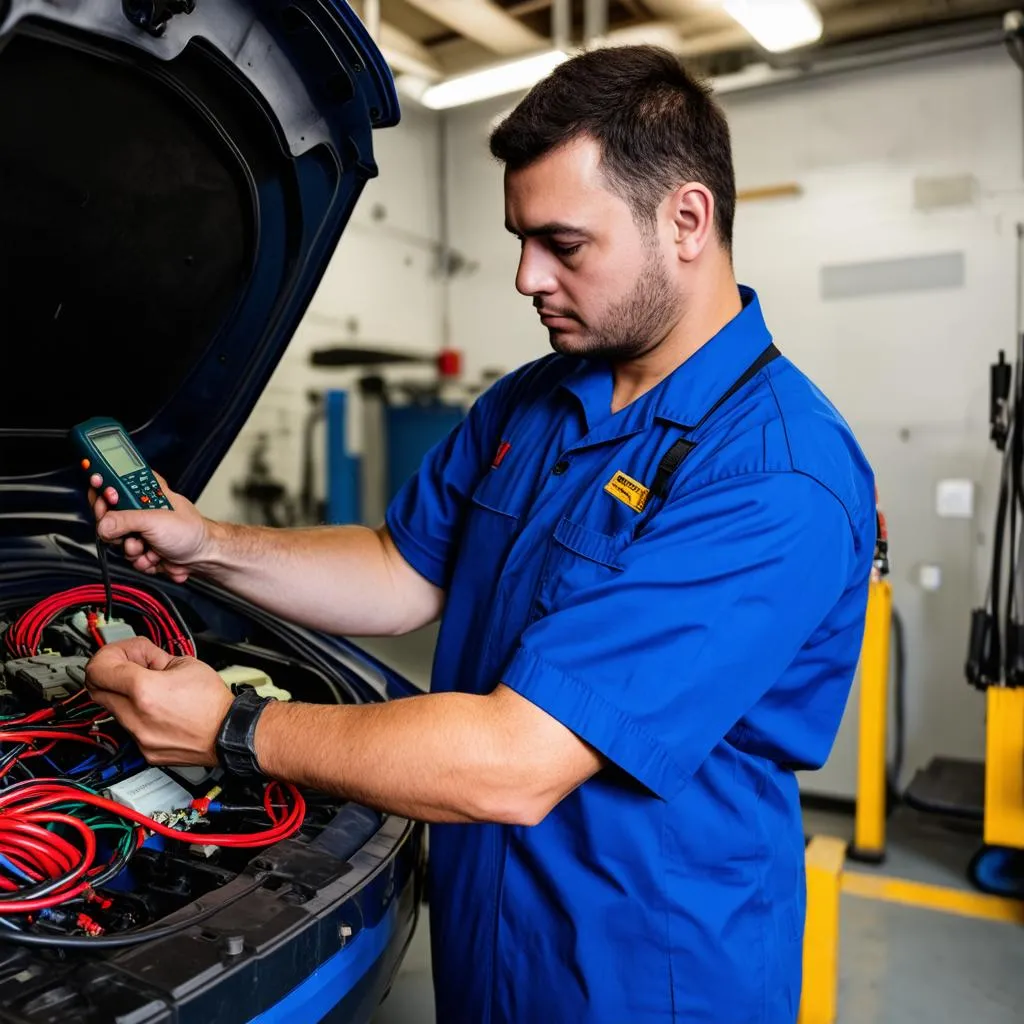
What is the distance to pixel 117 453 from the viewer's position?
1.43 metres

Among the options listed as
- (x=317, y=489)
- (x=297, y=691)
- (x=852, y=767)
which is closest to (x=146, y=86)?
(x=297, y=691)

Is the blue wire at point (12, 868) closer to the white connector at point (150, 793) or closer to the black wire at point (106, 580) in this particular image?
the white connector at point (150, 793)

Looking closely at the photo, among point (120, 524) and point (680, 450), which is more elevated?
point (680, 450)

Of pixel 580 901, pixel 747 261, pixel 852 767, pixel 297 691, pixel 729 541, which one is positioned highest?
pixel 747 261

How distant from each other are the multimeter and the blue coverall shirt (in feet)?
1.61

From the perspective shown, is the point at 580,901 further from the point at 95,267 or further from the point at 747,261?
the point at 747,261

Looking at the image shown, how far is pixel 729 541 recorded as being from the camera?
99cm

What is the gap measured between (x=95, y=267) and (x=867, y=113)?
142 inches

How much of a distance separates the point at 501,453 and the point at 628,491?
32 centimetres

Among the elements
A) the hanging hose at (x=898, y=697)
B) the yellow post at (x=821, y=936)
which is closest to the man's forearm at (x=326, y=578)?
the yellow post at (x=821, y=936)

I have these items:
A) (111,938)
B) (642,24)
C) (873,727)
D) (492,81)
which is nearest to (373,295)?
(492,81)

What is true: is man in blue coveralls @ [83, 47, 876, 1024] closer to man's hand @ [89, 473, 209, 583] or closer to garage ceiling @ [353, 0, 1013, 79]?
man's hand @ [89, 473, 209, 583]

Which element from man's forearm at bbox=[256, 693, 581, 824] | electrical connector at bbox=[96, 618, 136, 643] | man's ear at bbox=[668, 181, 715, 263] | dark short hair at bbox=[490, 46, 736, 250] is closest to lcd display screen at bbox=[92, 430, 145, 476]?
electrical connector at bbox=[96, 618, 136, 643]

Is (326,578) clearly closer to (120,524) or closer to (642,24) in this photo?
(120,524)
